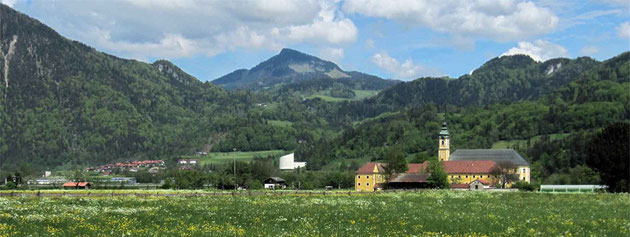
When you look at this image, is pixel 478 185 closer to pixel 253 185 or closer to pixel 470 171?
pixel 470 171

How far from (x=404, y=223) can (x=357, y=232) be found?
16.9 ft

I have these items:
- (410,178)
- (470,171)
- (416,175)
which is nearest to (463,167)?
(470,171)

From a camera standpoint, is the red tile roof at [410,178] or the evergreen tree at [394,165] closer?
the red tile roof at [410,178]

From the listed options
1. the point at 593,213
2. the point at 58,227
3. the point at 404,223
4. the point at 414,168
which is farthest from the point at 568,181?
the point at 58,227

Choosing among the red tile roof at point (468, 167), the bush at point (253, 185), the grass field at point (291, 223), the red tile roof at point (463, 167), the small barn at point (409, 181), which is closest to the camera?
the grass field at point (291, 223)

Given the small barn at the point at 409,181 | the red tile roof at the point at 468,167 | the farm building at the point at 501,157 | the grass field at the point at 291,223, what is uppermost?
the farm building at the point at 501,157

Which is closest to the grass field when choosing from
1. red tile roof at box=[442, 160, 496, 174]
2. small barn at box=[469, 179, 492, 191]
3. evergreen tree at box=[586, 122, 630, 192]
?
evergreen tree at box=[586, 122, 630, 192]

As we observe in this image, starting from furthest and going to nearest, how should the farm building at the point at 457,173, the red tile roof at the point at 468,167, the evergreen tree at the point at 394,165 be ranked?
the red tile roof at the point at 468,167, the evergreen tree at the point at 394,165, the farm building at the point at 457,173

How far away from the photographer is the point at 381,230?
1138 inches

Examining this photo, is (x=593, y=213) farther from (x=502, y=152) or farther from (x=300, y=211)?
(x=502, y=152)

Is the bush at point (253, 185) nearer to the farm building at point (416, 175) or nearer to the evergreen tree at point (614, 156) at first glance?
the farm building at point (416, 175)

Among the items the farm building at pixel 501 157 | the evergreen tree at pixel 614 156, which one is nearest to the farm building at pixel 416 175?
A: the farm building at pixel 501 157

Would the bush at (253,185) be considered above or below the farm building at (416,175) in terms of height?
below

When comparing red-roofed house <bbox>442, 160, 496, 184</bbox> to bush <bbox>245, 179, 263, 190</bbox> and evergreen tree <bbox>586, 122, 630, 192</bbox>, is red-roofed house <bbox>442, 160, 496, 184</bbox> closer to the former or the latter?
bush <bbox>245, 179, 263, 190</bbox>
